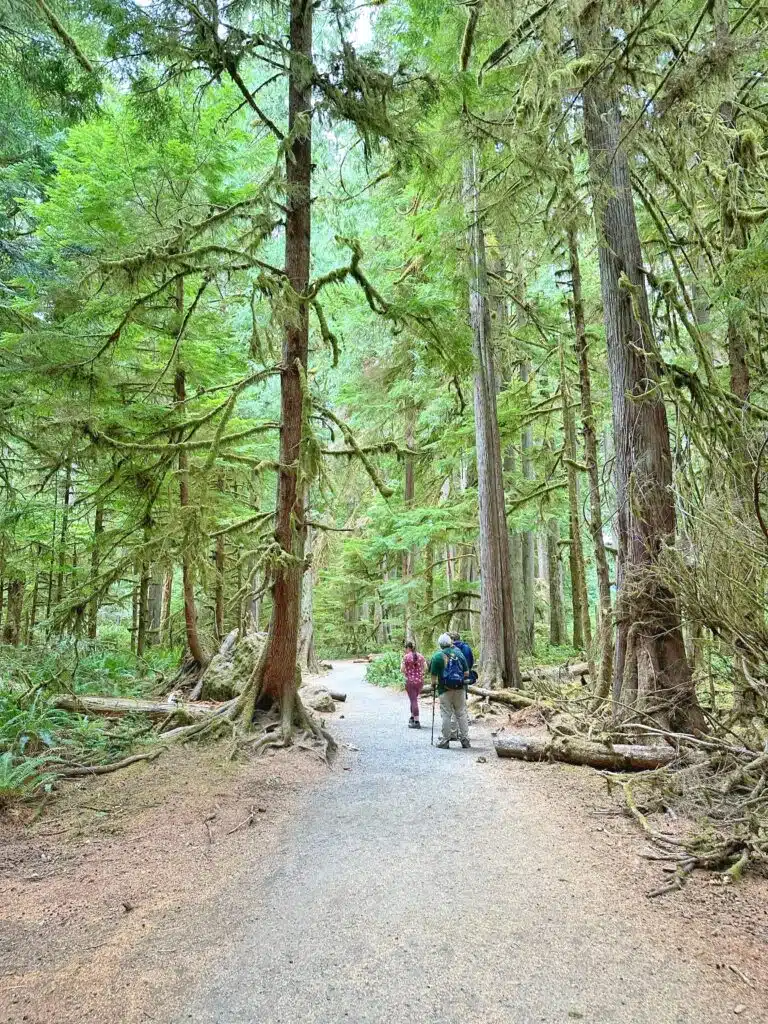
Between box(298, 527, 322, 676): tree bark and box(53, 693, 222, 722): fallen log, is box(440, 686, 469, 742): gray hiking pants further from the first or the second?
box(298, 527, 322, 676): tree bark

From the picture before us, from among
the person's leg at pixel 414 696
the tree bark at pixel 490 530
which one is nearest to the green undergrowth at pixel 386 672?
the tree bark at pixel 490 530

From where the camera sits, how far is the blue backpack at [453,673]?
318 inches

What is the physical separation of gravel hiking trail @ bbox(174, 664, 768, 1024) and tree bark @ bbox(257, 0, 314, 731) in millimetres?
2512

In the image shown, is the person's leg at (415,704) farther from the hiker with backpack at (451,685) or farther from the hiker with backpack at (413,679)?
the hiker with backpack at (451,685)

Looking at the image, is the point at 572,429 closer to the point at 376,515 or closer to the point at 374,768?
the point at 376,515

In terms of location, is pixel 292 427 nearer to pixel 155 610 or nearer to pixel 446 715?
pixel 446 715

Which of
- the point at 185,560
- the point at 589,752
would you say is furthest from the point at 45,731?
the point at 589,752

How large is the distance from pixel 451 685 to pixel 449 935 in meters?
4.95

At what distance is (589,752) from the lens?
6.45 meters

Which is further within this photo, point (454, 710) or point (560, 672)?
point (560, 672)

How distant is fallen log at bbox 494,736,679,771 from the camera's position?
5.82 m

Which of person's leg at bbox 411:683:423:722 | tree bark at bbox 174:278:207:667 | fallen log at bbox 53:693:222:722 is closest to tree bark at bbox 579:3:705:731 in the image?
person's leg at bbox 411:683:423:722

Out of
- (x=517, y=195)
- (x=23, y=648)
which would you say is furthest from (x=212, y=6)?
(x=23, y=648)

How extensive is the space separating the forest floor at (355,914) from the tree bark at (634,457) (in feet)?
4.83
